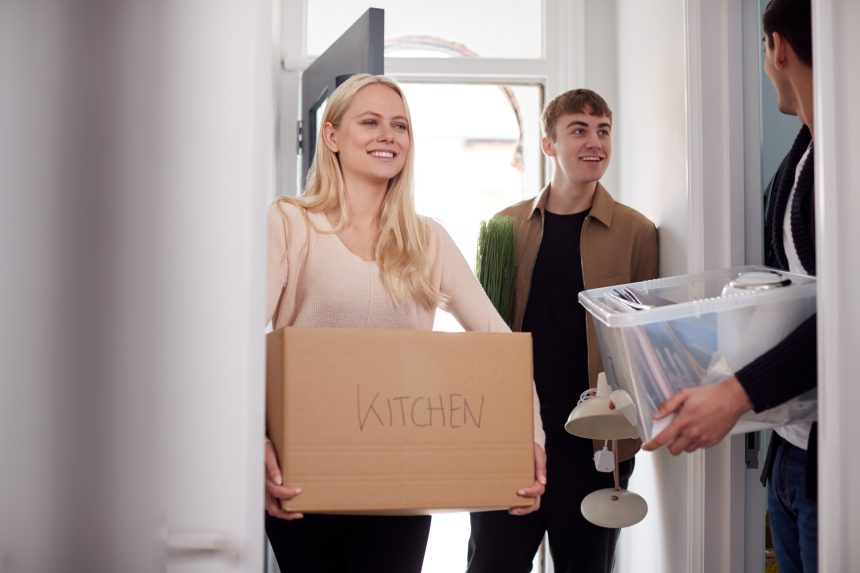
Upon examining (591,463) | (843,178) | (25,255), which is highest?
(843,178)

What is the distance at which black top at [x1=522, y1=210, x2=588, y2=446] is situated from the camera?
2.27 metres

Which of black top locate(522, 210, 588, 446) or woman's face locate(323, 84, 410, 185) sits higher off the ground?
woman's face locate(323, 84, 410, 185)

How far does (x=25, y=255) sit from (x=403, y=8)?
2.46 metres

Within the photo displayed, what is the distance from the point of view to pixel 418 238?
5.61ft

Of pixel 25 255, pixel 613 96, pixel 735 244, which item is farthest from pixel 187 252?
pixel 613 96

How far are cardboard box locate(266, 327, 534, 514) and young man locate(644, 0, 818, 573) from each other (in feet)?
0.87

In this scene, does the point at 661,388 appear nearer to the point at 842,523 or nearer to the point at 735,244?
the point at 842,523

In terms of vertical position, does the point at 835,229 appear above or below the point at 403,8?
below

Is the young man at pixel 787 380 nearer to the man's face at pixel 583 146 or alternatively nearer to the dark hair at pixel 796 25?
the dark hair at pixel 796 25

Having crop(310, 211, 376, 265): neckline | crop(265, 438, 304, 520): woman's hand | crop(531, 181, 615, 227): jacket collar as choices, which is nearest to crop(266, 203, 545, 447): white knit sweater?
crop(310, 211, 376, 265): neckline

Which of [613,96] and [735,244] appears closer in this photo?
[735,244]

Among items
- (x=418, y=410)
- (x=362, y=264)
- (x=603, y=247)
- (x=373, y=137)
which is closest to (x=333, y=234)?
(x=362, y=264)

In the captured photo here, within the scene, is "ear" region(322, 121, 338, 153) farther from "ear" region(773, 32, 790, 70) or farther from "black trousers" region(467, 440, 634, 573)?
"black trousers" region(467, 440, 634, 573)

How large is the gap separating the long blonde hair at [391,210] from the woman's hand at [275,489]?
1.50ft
